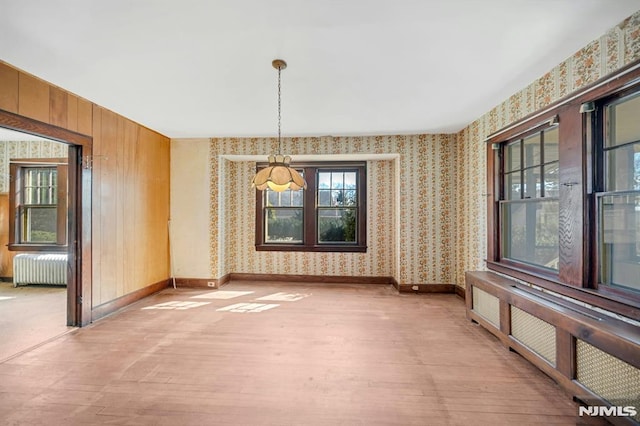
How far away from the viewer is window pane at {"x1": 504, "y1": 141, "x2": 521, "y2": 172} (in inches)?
132

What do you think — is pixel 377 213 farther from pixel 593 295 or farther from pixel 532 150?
pixel 593 295

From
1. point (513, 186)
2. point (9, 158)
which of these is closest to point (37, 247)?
point (9, 158)

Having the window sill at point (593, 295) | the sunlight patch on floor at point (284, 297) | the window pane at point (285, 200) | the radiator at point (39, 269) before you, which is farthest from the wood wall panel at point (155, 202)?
the window sill at point (593, 295)

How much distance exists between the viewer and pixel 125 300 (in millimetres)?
4051

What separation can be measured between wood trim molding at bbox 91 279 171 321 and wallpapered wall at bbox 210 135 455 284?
885 mm

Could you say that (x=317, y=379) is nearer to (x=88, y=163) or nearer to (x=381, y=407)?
(x=381, y=407)

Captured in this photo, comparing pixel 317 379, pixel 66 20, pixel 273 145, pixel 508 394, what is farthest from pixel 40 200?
pixel 508 394

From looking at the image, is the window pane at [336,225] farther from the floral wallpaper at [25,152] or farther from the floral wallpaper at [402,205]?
the floral wallpaper at [25,152]

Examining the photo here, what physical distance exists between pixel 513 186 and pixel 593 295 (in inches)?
62.3

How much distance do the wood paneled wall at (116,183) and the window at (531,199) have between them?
5020 millimetres

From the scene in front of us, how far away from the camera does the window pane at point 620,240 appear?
202 cm

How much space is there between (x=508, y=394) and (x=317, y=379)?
144 cm

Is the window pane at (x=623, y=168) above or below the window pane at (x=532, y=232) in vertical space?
above

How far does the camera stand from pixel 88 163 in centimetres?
349
